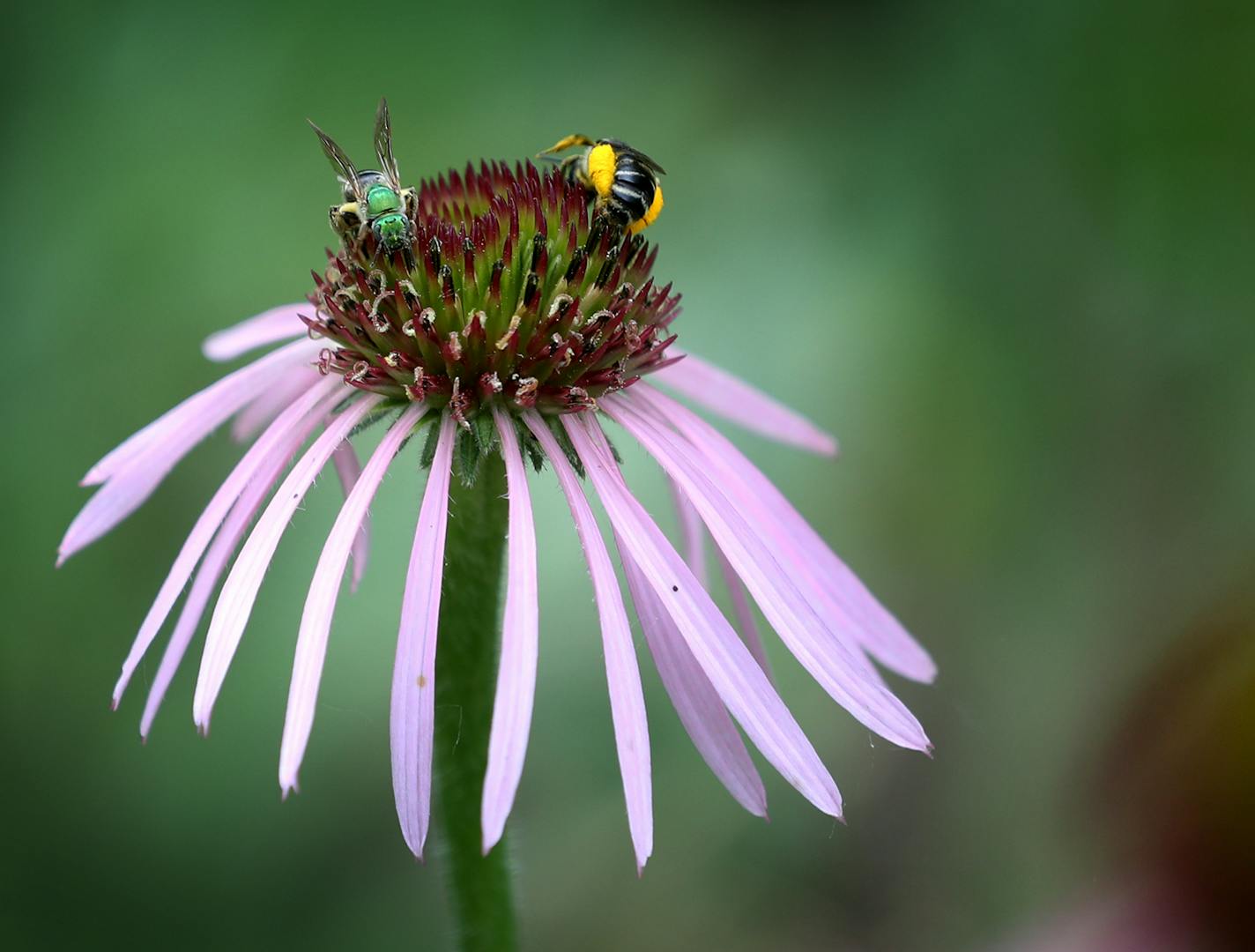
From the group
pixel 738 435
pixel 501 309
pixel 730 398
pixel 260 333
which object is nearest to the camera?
pixel 501 309

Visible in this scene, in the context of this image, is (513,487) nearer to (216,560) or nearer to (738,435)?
(216,560)

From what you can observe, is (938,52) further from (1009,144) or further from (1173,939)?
(1173,939)

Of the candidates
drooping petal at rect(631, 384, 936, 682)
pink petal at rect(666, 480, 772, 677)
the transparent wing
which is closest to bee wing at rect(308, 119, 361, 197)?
the transparent wing

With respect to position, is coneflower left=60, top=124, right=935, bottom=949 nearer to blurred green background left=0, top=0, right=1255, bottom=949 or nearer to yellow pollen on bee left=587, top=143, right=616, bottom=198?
yellow pollen on bee left=587, top=143, right=616, bottom=198

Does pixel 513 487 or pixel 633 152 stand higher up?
pixel 633 152

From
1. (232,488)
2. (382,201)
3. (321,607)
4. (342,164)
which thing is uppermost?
(342,164)

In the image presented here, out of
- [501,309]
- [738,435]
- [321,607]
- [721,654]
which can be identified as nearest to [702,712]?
[721,654]
